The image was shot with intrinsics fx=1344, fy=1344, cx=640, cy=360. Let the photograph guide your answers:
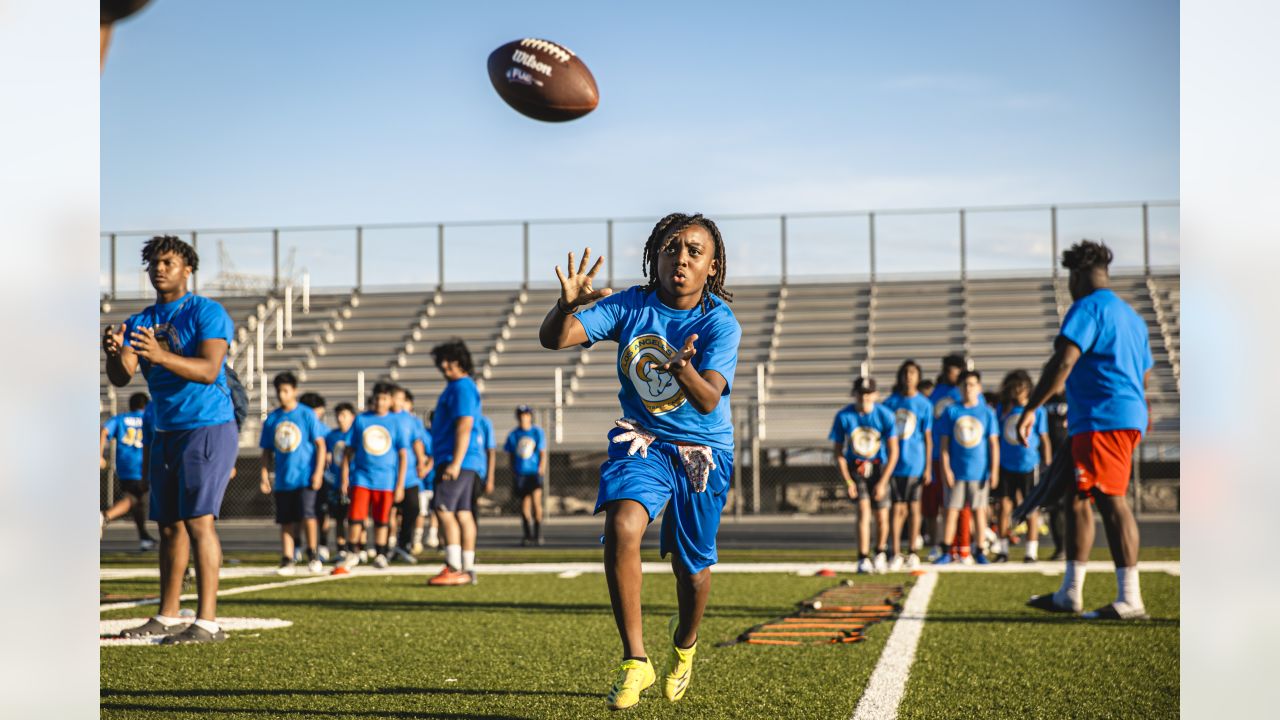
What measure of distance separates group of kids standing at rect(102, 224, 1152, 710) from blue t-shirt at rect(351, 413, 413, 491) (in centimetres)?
2

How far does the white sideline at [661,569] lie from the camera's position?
11297 mm

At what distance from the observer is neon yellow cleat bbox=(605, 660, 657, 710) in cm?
430

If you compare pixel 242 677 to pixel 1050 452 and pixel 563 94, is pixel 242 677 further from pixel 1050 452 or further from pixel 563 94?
pixel 1050 452

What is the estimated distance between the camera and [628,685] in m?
4.30

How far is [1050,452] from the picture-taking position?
13.1 metres

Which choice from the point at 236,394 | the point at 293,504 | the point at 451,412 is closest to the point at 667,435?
the point at 236,394

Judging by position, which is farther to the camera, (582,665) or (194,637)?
(194,637)

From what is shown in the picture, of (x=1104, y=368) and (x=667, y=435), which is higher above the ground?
(x=1104, y=368)

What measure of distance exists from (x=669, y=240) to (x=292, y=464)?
26.8 feet

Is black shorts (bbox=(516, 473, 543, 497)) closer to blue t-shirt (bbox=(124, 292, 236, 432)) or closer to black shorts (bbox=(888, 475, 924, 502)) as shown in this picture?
black shorts (bbox=(888, 475, 924, 502))

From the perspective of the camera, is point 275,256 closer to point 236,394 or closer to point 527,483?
point 527,483
